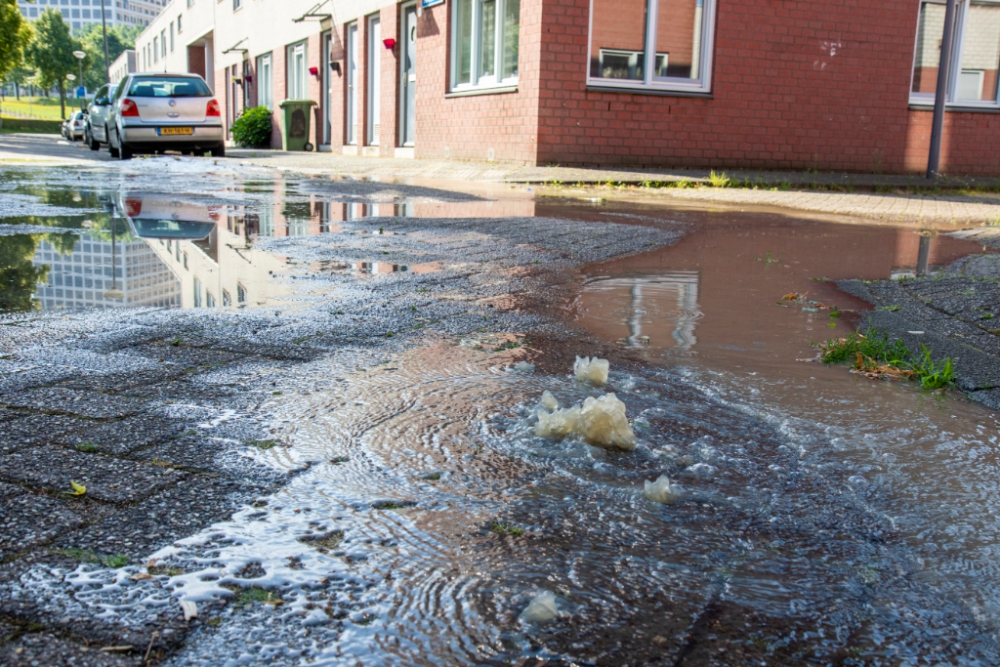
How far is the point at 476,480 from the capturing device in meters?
1.97

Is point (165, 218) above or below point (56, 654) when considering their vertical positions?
above

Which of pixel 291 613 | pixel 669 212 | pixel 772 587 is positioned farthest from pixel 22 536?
pixel 669 212

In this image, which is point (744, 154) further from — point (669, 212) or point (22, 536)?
point (22, 536)

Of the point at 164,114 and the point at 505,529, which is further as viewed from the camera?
the point at 164,114

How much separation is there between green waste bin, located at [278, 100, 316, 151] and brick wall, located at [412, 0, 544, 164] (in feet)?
20.9

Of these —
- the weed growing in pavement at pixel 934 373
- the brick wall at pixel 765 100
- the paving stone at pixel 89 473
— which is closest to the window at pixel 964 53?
the brick wall at pixel 765 100

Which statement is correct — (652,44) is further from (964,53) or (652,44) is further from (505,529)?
(505,529)

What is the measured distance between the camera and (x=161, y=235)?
19.1 ft

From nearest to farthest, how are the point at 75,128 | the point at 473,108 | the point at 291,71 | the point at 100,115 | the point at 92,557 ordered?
the point at 92,557 → the point at 473,108 → the point at 100,115 → the point at 291,71 → the point at 75,128

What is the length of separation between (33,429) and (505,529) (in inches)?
49.7

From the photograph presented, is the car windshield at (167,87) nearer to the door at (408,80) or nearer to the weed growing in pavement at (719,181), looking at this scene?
the door at (408,80)

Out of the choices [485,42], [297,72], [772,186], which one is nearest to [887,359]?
[772,186]

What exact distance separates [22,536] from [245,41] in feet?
109

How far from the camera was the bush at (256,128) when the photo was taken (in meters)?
27.4
